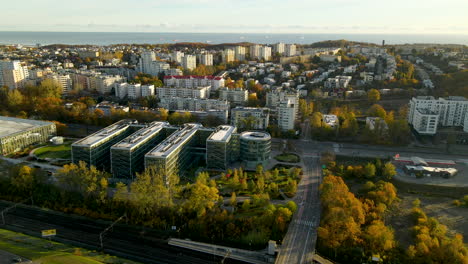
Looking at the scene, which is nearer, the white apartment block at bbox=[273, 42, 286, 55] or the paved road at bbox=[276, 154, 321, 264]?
the paved road at bbox=[276, 154, 321, 264]

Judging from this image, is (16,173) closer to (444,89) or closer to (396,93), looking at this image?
(396,93)

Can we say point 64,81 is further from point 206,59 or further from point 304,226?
point 304,226

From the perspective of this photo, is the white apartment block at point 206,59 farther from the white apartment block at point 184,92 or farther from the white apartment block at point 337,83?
the white apartment block at point 337,83

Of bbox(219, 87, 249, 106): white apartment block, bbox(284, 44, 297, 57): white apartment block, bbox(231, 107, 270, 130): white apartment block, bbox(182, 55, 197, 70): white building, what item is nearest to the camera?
bbox(231, 107, 270, 130): white apartment block

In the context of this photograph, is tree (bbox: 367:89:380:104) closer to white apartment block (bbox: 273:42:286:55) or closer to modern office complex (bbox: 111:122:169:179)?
modern office complex (bbox: 111:122:169:179)

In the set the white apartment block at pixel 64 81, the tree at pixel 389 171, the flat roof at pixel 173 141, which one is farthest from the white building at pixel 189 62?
the tree at pixel 389 171

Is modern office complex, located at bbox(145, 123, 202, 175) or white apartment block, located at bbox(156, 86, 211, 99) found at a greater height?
white apartment block, located at bbox(156, 86, 211, 99)

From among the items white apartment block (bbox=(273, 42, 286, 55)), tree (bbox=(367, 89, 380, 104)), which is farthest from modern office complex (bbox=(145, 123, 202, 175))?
white apartment block (bbox=(273, 42, 286, 55))

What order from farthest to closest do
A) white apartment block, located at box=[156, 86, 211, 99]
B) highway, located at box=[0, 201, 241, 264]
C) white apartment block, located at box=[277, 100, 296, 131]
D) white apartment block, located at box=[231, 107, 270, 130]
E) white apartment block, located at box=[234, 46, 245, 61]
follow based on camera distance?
1. white apartment block, located at box=[234, 46, 245, 61]
2. white apartment block, located at box=[156, 86, 211, 99]
3. white apartment block, located at box=[231, 107, 270, 130]
4. white apartment block, located at box=[277, 100, 296, 131]
5. highway, located at box=[0, 201, 241, 264]
